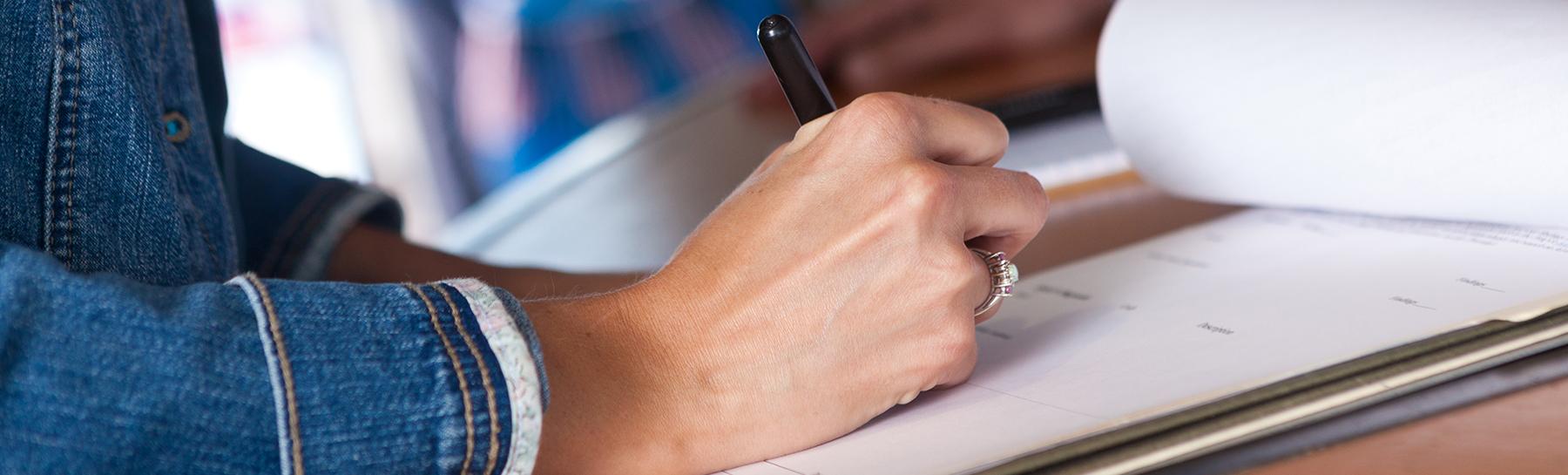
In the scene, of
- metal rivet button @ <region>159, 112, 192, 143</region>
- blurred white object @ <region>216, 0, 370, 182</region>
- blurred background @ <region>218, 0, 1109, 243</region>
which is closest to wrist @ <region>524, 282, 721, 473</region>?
metal rivet button @ <region>159, 112, 192, 143</region>

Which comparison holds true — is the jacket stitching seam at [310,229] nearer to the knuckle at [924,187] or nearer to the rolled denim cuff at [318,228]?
the rolled denim cuff at [318,228]

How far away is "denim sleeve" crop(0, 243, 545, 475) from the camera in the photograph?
0.32 meters

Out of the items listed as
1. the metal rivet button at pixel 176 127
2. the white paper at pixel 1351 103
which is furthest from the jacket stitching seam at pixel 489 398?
the white paper at pixel 1351 103

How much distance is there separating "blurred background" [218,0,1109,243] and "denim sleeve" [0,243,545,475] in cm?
201

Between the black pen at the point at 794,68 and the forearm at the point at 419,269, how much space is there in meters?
0.24

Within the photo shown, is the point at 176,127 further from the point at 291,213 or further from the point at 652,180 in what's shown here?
the point at 652,180

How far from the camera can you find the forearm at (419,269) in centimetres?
71

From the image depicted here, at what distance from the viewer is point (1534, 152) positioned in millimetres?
503

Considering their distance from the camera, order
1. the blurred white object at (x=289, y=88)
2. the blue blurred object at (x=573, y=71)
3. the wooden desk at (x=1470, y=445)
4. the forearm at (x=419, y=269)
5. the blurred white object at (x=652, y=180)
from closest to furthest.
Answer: the wooden desk at (x=1470, y=445), the forearm at (x=419, y=269), the blurred white object at (x=652, y=180), the blurred white object at (x=289, y=88), the blue blurred object at (x=573, y=71)

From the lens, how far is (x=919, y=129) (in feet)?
1.42

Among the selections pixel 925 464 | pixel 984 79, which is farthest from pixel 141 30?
pixel 984 79

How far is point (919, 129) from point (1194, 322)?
125 millimetres

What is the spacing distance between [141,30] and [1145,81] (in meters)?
0.47

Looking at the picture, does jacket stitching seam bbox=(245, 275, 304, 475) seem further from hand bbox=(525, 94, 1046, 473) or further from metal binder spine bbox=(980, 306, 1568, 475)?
metal binder spine bbox=(980, 306, 1568, 475)
